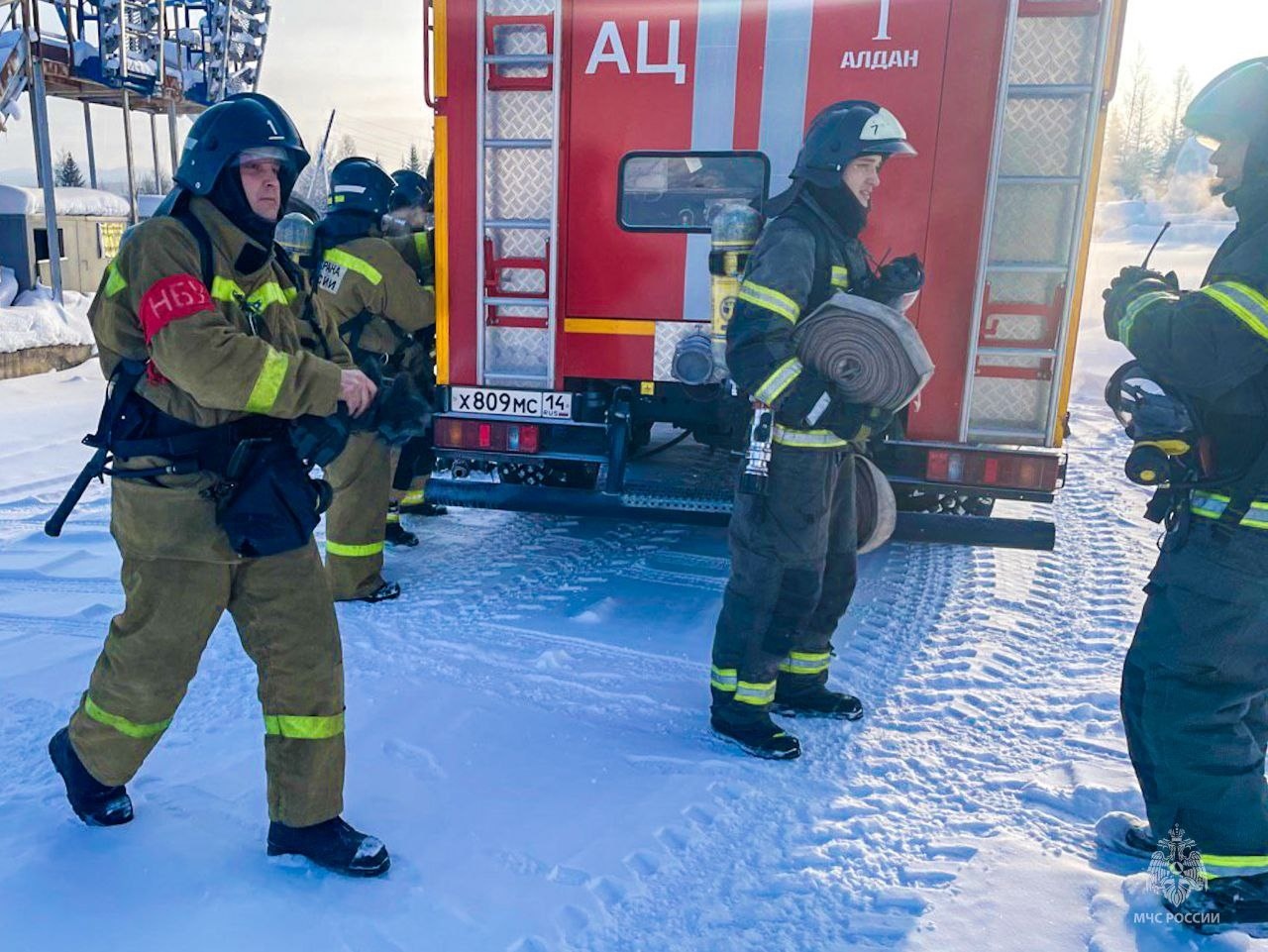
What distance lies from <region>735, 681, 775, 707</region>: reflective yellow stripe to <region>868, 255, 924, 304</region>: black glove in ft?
4.59

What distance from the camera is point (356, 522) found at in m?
4.75

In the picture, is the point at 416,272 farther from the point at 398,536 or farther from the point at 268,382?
the point at 268,382

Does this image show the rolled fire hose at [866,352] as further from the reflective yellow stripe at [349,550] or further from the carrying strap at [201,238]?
the reflective yellow stripe at [349,550]

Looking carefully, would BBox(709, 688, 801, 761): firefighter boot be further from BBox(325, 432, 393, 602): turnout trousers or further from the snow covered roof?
the snow covered roof

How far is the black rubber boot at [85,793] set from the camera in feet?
8.98

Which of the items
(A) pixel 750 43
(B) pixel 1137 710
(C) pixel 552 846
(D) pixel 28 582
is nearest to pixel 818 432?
(B) pixel 1137 710

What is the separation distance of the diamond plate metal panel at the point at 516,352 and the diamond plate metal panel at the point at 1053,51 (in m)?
2.40

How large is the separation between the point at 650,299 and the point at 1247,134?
8.88 ft

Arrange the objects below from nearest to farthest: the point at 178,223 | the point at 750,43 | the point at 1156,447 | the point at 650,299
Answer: the point at 178,223, the point at 1156,447, the point at 750,43, the point at 650,299

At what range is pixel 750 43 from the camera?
439 centimetres

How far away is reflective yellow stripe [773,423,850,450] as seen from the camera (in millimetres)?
3268

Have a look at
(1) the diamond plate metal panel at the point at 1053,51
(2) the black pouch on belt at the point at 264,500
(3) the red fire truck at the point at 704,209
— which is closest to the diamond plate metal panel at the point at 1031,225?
(3) the red fire truck at the point at 704,209

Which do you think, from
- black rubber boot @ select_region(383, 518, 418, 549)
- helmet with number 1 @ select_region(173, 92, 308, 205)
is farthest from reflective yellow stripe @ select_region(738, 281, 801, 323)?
black rubber boot @ select_region(383, 518, 418, 549)

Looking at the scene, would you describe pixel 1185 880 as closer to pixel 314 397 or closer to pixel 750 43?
pixel 314 397
